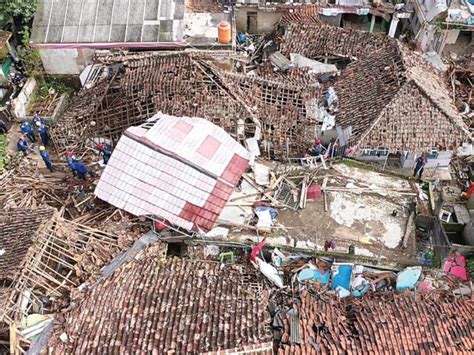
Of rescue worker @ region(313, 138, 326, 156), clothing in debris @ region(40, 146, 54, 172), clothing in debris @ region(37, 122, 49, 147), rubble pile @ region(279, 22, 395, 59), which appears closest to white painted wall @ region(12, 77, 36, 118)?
clothing in debris @ region(37, 122, 49, 147)

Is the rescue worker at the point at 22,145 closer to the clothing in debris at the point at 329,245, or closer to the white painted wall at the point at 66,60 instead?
the white painted wall at the point at 66,60

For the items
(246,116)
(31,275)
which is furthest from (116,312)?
(246,116)

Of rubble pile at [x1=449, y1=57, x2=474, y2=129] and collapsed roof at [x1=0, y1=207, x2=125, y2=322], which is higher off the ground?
rubble pile at [x1=449, y1=57, x2=474, y2=129]

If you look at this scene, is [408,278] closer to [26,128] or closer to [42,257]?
[42,257]

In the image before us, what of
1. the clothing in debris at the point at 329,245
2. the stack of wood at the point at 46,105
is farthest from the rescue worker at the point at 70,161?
the clothing in debris at the point at 329,245

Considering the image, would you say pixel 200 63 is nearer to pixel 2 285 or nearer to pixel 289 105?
pixel 289 105

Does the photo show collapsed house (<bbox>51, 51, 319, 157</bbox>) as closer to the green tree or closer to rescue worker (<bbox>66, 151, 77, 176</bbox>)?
rescue worker (<bbox>66, 151, 77, 176</bbox>)

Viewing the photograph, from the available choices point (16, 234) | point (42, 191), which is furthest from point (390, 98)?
point (16, 234)
